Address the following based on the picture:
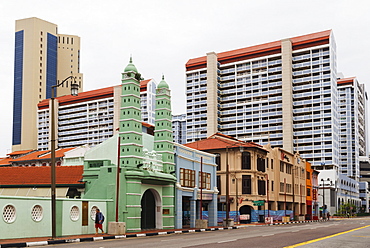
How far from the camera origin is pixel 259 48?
131 metres

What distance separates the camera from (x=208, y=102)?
13562 centimetres

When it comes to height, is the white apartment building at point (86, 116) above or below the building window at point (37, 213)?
above

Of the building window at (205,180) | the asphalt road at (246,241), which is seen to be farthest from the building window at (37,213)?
the building window at (205,180)

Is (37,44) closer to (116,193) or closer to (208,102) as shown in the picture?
(208,102)

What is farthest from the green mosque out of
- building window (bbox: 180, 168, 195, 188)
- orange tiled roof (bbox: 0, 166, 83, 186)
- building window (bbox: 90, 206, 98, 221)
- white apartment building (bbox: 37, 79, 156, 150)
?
white apartment building (bbox: 37, 79, 156, 150)

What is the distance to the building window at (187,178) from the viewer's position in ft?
137

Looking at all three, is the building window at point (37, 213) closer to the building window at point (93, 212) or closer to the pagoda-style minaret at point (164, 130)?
the building window at point (93, 212)

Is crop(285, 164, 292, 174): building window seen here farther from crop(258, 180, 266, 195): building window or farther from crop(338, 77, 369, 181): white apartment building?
crop(338, 77, 369, 181): white apartment building

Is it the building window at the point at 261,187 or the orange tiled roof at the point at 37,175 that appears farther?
the building window at the point at 261,187

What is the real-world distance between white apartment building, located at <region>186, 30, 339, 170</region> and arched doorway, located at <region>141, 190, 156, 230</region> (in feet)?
292

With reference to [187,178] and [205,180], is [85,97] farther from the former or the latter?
[187,178]

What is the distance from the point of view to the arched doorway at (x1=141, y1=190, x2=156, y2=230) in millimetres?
36656

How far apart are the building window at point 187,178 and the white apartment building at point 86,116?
103 metres

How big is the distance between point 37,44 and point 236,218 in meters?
112
